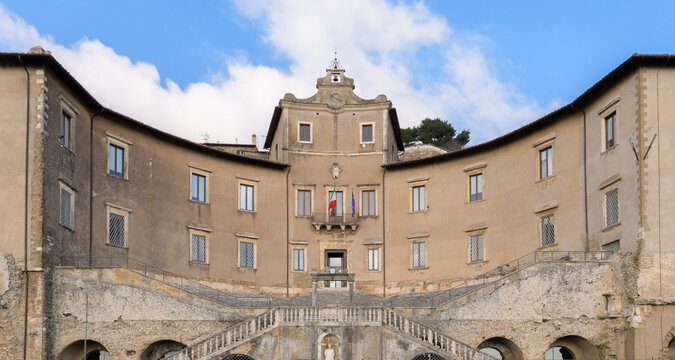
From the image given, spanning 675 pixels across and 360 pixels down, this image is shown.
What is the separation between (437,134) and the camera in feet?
311

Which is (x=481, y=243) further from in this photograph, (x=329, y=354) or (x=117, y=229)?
(x=117, y=229)

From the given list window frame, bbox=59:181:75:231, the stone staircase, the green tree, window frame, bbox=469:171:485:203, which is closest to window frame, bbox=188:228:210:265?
window frame, bbox=59:181:75:231

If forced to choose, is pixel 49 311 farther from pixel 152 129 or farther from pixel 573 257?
pixel 573 257

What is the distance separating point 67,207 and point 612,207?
24025mm

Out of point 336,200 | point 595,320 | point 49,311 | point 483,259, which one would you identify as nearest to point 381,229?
point 336,200

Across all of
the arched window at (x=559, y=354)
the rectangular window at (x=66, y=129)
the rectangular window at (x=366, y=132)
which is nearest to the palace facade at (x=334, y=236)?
the rectangular window at (x=66, y=129)

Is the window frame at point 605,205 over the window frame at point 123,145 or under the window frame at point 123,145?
under

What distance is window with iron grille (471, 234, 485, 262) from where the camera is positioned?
165ft

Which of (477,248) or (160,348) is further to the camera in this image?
(477,248)

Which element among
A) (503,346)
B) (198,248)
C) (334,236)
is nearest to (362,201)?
(334,236)

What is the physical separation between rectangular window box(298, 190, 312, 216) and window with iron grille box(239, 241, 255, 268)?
3956 millimetres

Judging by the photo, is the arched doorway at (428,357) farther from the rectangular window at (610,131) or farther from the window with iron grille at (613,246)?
the rectangular window at (610,131)

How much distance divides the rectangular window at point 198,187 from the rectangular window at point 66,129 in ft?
34.9

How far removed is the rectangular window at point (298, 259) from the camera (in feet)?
178
